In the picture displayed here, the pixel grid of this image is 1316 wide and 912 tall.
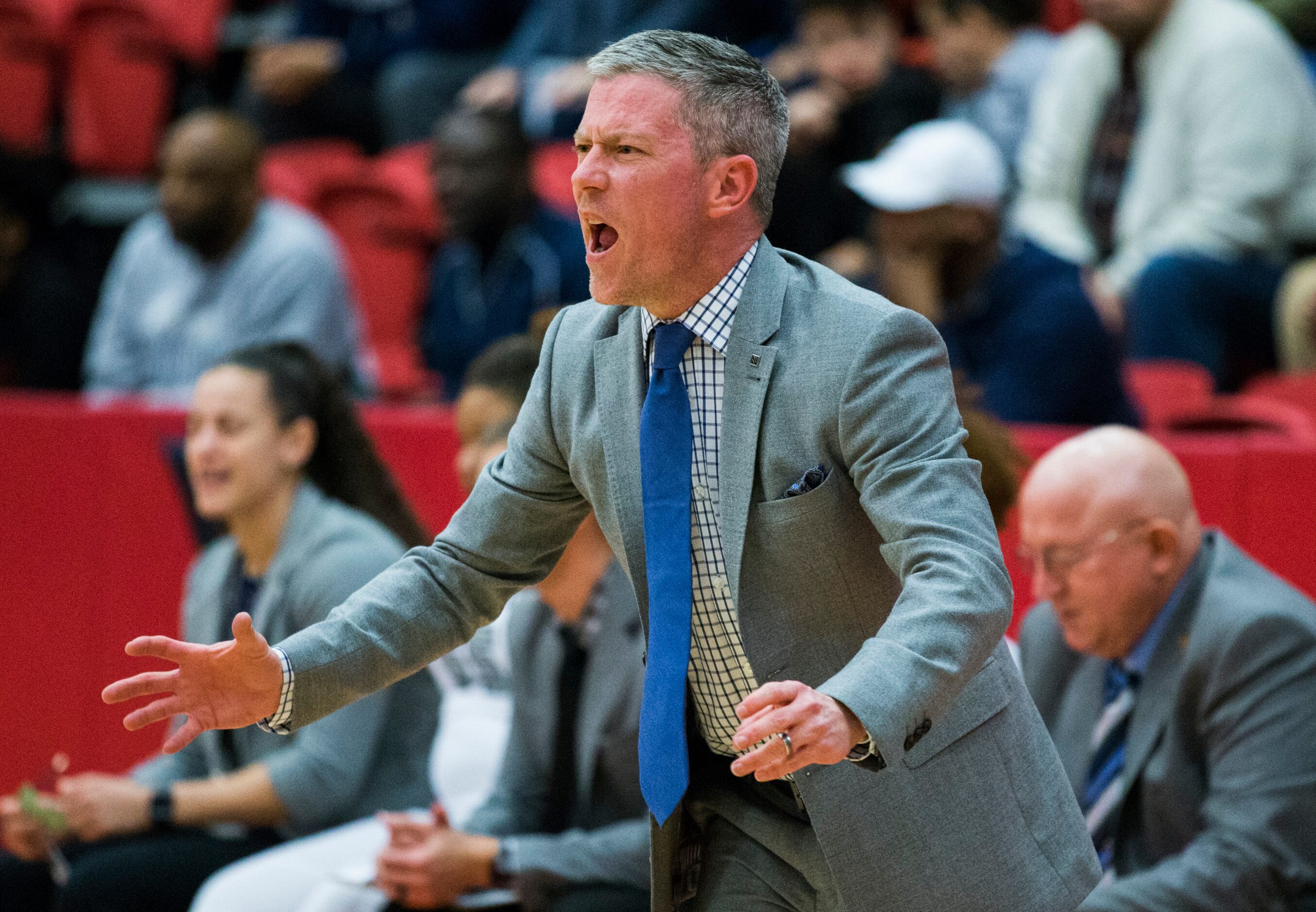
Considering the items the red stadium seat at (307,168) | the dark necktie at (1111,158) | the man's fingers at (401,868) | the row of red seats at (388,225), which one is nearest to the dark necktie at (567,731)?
the man's fingers at (401,868)

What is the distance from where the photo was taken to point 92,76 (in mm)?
6680

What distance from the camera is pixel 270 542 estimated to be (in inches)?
135

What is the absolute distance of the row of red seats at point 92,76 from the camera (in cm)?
664

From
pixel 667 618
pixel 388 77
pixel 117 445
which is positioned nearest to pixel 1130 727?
pixel 667 618

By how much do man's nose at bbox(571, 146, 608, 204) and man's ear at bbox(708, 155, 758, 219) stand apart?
4.2 inches

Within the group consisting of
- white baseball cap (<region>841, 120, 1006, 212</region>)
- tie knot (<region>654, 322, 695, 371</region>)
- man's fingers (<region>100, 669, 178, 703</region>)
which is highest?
tie knot (<region>654, 322, 695, 371</region>)

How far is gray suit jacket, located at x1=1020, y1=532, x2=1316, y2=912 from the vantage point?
2.46 meters

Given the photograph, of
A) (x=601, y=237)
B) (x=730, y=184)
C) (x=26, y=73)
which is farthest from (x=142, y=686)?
(x=26, y=73)

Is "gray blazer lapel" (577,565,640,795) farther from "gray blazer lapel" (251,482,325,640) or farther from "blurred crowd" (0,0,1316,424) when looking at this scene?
"blurred crowd" (0,0,1316,424)

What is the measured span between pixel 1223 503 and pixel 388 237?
365cm

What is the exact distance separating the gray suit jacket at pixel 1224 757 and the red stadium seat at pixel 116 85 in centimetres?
525

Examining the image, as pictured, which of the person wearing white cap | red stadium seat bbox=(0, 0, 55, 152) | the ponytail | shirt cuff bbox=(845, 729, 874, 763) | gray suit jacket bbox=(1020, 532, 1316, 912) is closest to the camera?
shirt cuff bbox=(845, 729, 874, 763)

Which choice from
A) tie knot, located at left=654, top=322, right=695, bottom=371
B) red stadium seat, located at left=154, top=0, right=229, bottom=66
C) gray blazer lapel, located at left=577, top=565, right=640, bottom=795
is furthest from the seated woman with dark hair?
red stadium seat, located at left=154, top=0, right=229, bottom=66

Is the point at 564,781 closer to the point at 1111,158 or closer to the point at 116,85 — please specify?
the point at 1111,158
